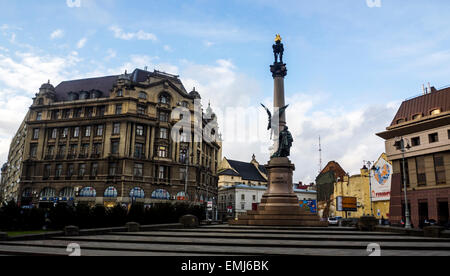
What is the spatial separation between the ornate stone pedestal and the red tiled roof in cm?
2519

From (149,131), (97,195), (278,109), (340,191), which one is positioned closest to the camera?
(278,109)

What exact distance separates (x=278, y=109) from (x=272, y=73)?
3.58 meters

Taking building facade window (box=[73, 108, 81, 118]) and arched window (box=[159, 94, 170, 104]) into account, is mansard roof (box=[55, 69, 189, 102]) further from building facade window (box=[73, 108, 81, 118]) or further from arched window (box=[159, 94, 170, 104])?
building facade window (box=[73, 108, 81, 118])

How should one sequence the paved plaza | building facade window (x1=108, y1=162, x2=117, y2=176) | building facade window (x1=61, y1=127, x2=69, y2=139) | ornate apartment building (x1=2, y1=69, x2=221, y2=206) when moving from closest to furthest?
the paved plaza, building facade window (x1=108, y1=162, x2=117, y2=176), ornate apartment building (x1=2, y1=69, x2=221, y2=206), building facade window (x1=61, y1=127, x2=69, y2=139)

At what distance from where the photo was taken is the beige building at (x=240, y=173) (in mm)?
94000

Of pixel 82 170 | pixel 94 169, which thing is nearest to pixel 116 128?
pixel 94 169

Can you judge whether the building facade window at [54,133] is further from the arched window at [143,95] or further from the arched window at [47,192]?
the arched window at [143,95]

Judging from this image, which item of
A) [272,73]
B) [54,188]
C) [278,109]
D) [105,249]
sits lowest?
[105,249]

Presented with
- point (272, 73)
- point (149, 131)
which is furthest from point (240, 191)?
point (272, 73)

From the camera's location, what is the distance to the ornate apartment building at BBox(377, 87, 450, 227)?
3678 cm

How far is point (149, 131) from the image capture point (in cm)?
5172

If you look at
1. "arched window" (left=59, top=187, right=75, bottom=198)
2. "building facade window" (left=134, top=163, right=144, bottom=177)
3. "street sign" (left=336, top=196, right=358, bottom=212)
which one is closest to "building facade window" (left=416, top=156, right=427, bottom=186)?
"street sign" (left=336, top=196, right=358, bottom=212)
